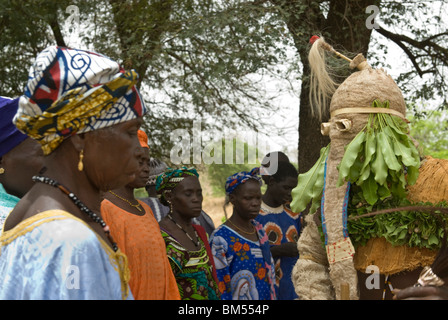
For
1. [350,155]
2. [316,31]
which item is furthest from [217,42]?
[350,155]

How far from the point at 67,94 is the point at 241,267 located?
3.32 meters

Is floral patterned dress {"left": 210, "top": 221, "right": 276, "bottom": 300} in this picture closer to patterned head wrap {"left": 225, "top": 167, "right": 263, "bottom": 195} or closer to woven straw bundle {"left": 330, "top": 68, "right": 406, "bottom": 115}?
patterned head wrap {"left": 225, "top": 167, "right": 263, "bottom": 195}

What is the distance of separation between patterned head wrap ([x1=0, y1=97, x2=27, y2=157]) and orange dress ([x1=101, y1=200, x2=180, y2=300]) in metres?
0.67

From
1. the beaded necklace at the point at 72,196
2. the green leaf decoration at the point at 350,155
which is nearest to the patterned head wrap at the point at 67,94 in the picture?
the beaded necklace at the point at 72,196

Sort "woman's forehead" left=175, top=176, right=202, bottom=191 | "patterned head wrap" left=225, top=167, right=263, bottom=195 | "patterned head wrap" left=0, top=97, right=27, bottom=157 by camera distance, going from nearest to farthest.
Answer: "patterned head wrap" left=0, top=97, right=27, bottom=157 → "woman's forehead" left=175, top=176, right=202, bottom=191 → "patterned head wrap" left=225, top=167, right=263, bottom=195

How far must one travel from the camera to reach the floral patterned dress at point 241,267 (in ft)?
15.6

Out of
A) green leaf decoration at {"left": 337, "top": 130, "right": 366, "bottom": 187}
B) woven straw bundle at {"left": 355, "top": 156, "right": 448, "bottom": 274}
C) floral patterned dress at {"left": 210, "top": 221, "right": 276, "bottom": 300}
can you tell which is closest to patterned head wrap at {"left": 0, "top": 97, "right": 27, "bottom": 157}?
green leaf decoration at {"left": 337, "top": 130, "right": 366, "bottom": 187}

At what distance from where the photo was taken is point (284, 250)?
5.49m

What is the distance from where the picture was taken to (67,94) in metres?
1.79

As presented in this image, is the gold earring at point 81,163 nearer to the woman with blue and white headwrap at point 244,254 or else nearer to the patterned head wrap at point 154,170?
the woman with blue and white headwrap at point 244,254

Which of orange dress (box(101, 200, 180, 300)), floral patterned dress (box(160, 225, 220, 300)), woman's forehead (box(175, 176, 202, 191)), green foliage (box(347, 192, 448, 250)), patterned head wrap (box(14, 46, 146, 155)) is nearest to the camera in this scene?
patterned head wrap (box(14, 46, 146, 155))

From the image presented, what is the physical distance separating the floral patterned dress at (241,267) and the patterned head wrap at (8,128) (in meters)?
2.34

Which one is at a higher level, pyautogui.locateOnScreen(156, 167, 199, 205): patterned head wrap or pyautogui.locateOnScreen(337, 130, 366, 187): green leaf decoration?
pyautogui.locateOnScreen(337, 130, 366, 187): green leaf decoration

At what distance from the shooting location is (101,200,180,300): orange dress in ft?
10.4
